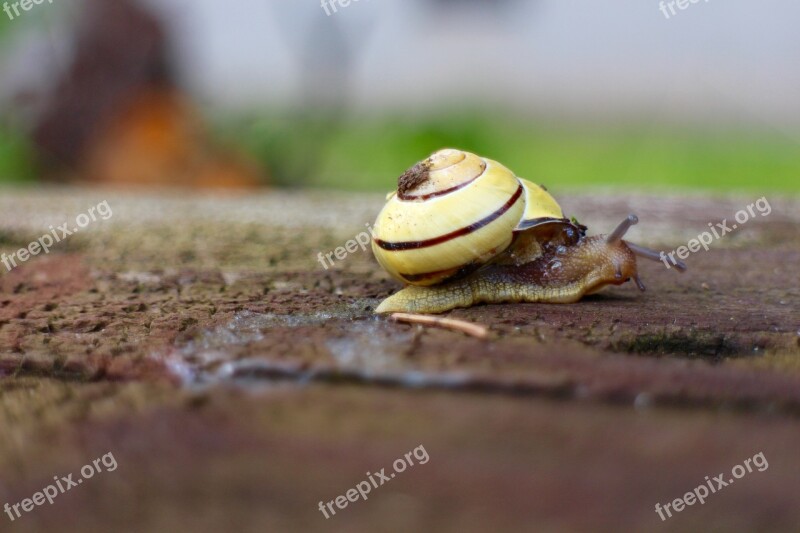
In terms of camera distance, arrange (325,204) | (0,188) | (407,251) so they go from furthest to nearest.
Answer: (0,188)
(325,204)
(407,251)

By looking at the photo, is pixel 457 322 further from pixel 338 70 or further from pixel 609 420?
pixel 338 70

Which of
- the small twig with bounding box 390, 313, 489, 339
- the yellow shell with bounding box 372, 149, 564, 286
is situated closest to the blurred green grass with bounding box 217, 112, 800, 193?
the yellow shell with bounding box 372, 149, 564, 286

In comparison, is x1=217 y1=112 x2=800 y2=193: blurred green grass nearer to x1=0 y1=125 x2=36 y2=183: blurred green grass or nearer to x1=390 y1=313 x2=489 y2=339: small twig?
x1=0 y1=125 x2=36 y2=183: blurred green grass

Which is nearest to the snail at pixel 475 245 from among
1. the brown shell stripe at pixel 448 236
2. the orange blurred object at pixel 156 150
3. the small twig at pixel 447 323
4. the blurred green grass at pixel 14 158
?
the brown shell stripe at pixel 448 236

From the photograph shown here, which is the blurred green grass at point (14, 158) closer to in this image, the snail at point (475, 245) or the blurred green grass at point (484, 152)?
the blurred green grass at point (484, 152)

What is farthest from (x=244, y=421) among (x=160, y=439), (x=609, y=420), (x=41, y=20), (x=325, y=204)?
(x=41, y=20)

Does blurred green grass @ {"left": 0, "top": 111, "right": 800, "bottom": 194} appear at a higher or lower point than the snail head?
lower

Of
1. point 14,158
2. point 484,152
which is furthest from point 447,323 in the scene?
point 14,158

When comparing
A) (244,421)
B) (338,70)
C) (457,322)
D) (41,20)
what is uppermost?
(41,20)

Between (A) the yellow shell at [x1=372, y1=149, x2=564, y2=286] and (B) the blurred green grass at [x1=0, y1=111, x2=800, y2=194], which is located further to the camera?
(B) the blurred green grass at [x1=0, y1=111, x2=800, y2=194]
